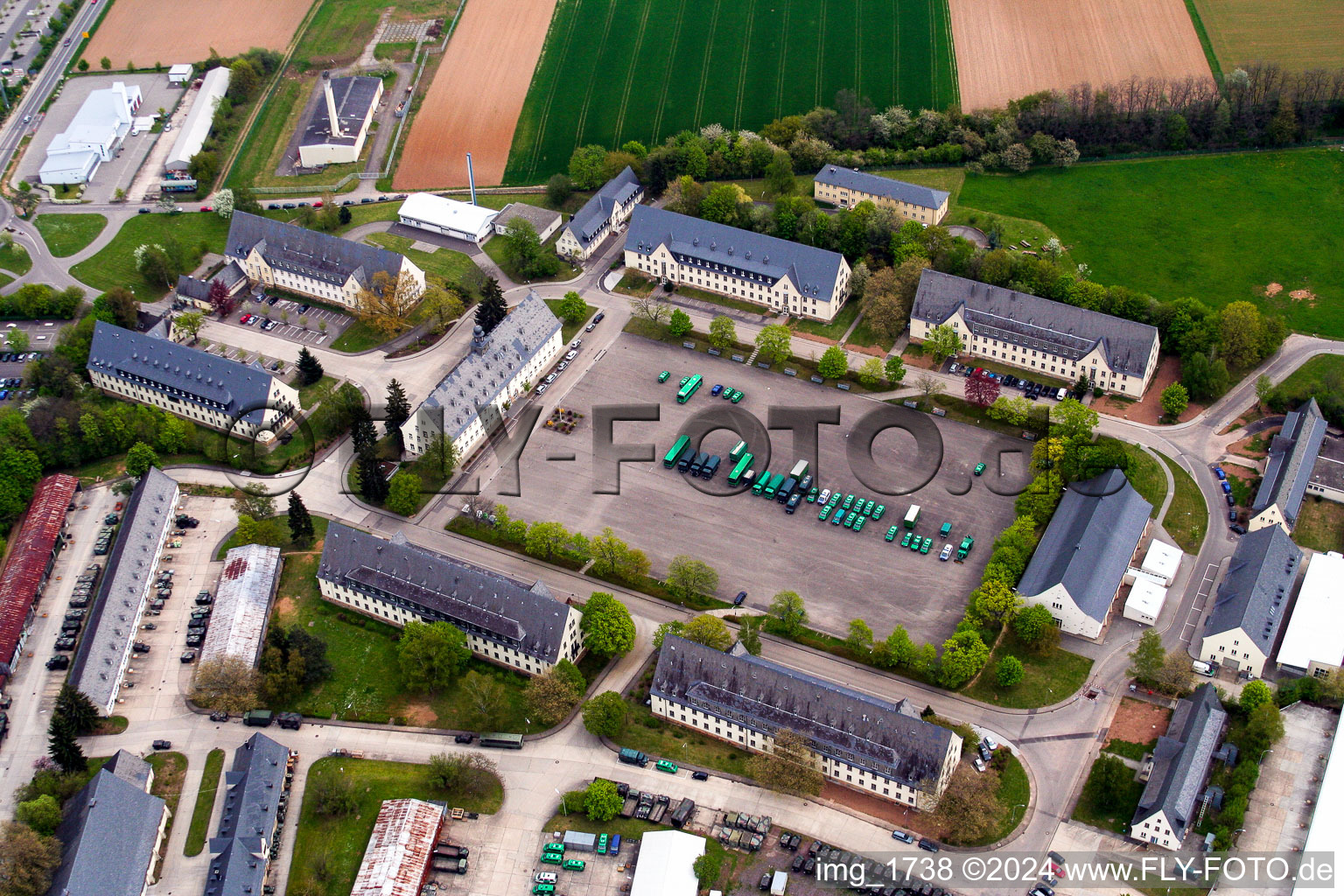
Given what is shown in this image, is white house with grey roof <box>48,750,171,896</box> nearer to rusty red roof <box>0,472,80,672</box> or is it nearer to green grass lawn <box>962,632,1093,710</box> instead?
rusty red roof <box>0,472,80,672</box>

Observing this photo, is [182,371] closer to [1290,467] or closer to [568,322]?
[568,322]

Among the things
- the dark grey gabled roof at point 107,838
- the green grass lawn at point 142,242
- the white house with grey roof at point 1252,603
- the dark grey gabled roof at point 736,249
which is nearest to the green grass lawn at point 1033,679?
the white house with grey roof at point 1252,603

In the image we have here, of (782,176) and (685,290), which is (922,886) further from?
(782,176)

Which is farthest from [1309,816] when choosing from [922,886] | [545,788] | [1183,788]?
[545,788]

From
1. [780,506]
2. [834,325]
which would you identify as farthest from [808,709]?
[834,325]

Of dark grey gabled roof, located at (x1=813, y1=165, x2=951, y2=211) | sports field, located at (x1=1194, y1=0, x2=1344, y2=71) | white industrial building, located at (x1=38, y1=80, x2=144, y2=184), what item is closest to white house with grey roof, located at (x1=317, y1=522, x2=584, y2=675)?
dark grey gabled roof, located at (x1=813, y1=165, x2=951, y2=211)
